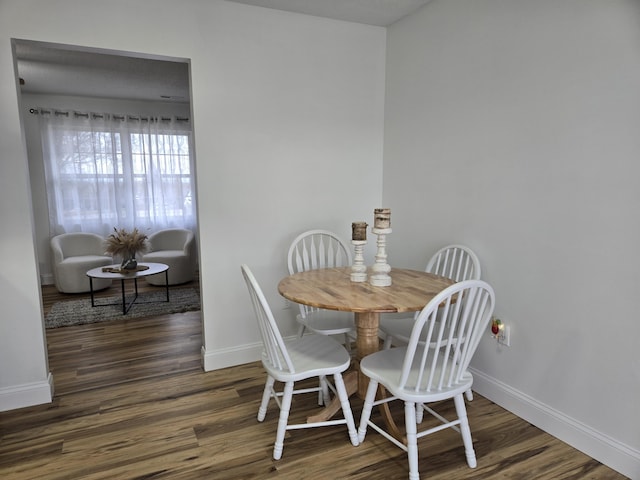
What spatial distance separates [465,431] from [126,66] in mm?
4270

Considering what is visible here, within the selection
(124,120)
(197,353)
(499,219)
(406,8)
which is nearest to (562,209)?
(499,219)

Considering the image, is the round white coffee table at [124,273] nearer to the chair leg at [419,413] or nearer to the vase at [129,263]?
the vase at [129,263]

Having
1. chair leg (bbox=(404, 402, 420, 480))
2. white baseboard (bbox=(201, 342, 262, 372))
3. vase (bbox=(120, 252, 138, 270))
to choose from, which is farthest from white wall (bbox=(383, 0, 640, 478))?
vase (bbox=(120, 252, 138, 270))

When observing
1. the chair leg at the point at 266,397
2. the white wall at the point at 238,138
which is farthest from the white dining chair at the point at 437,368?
the white wall at the point at 238,138

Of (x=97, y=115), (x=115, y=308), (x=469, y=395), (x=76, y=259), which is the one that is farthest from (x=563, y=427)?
(x=97, y=115)

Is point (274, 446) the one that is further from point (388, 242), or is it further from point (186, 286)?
point (186, 286)

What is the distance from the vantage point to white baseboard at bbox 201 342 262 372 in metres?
2.89

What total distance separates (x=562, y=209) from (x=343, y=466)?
161 centimetres

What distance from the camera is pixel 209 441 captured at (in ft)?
6.82

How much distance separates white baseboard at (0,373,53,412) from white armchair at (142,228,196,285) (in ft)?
9.23

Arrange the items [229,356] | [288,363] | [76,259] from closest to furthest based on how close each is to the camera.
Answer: [288,363], [229,356], [76,259]

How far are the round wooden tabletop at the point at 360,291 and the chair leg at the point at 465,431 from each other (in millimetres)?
470

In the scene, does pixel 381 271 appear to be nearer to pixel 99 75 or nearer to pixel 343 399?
pixel 343 399

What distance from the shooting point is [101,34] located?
94.3 inches
